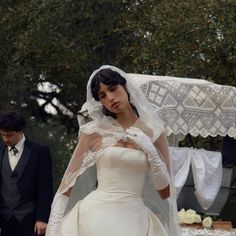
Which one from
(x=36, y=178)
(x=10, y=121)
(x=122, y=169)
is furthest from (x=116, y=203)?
(x=36, y=178)

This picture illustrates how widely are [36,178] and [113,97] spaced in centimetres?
216

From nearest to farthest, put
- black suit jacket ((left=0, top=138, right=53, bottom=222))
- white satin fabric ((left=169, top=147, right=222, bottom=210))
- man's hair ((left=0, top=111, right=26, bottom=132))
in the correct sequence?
man's hair ((left=0, top=111, right=26, bottom=132)) → black suit jacket ((left=0, top=138, right=53, bottom=222)) → white satin fabric ((left=169, top=147, right=222, bottom=210))

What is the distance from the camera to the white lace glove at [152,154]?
15.5ft

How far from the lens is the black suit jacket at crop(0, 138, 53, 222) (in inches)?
264

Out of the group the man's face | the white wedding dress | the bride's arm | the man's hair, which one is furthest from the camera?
the man's face

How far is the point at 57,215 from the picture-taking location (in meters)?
4.91

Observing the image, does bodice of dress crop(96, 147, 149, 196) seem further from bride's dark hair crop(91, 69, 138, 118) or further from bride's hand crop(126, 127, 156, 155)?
bride's dark hair crop(91, 69, 138, 118)

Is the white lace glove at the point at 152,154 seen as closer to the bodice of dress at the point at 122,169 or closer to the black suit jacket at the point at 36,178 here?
the bodice of dress at the point at 122,169

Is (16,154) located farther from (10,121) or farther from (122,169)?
(122,169)

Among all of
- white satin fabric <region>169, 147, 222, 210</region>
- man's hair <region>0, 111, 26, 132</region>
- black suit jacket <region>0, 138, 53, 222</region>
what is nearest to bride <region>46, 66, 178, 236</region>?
man's hair <region>0, 111, 26, 132</region>

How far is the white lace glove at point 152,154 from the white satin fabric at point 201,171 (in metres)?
4.87

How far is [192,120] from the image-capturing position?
9922mm

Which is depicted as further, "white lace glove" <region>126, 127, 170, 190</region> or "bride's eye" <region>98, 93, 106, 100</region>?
"bride's eye" <region>98, 93, 106, 100</region>

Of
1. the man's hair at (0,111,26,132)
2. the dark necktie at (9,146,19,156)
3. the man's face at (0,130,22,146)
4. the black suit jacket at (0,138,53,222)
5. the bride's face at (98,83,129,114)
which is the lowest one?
the black suit jacket at (0,138,53,222)
